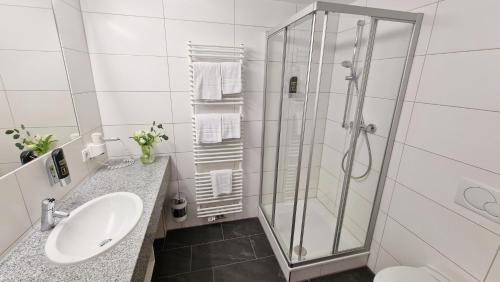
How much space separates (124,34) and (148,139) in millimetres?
823

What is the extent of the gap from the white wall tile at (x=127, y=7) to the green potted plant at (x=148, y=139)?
86 centimetres

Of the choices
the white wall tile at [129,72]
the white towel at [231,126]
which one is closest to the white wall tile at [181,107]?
the white wall tile at [129,72]

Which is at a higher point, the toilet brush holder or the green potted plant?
the green potted plant

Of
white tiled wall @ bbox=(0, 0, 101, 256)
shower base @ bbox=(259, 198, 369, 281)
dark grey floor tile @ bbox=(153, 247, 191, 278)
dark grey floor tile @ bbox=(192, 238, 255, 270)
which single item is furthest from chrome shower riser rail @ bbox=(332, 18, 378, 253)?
white tiled wall @ bbox=(0, 0, 101, 256)

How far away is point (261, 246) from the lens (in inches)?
78.5

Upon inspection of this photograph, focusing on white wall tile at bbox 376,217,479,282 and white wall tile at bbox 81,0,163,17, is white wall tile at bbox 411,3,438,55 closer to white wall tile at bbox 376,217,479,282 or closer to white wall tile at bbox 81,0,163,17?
white wall tile at bbox 376,217,479,282

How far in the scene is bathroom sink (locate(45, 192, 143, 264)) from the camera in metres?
0.88

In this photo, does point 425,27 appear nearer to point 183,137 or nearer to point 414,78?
point 414,78

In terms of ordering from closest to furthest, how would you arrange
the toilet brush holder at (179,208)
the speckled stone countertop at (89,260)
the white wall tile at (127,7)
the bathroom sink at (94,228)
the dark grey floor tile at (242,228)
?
the speckled stone countertop at (89,260) < the bathroom sink at (94,228) < the white wall tile at (127,7) < the toilet brush holder at (179,208) < the dark grey floor tile at (242,228)

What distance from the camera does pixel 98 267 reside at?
0.80m

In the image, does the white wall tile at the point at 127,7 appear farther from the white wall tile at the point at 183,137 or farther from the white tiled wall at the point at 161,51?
the white wall tile at the point at 183,137

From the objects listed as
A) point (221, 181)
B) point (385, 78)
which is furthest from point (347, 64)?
point (221, 181)

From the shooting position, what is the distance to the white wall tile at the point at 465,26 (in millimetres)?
950

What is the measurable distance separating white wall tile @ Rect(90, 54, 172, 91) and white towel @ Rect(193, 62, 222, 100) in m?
0.28
